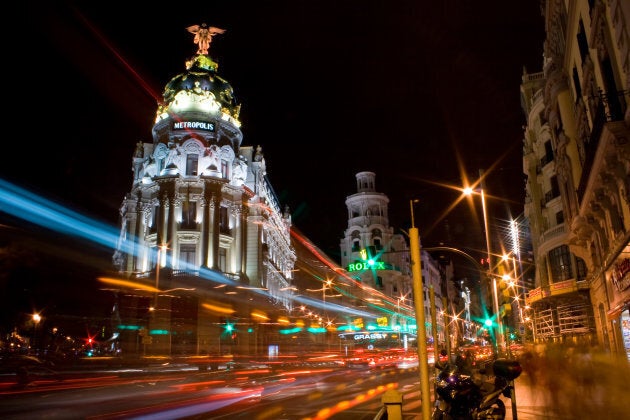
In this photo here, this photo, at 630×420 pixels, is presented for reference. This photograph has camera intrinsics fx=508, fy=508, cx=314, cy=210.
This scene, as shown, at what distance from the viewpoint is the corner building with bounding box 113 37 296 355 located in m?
45.8

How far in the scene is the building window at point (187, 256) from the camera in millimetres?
47438

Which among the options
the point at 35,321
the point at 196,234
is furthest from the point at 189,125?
the point at 35,321

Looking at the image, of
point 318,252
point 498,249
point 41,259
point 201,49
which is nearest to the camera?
point 41,259

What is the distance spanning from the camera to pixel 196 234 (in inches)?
1906

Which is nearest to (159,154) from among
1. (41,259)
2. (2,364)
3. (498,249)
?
(41,259)

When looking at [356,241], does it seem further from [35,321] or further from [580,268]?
[35,321]

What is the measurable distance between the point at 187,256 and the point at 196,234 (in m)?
2.26

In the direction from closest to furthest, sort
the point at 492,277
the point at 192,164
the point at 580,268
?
the point at 492,277, the point at 580,268, the point at 192,164

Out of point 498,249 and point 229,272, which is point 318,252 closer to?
point 498,249

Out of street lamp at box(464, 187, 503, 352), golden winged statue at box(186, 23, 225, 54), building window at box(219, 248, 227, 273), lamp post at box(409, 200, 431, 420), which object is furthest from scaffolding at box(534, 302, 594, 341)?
golden winged statue at box(186, 23, 225, 54)

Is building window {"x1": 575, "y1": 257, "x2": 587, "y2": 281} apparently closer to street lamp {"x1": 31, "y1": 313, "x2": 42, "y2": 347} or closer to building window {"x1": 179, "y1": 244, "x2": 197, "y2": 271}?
building window {"x1": 179, "y1": 244, "x2": 197, "y2": 271}

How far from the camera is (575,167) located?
2592cm

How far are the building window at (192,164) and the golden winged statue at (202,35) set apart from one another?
1449 centimetres

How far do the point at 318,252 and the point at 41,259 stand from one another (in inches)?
2358
